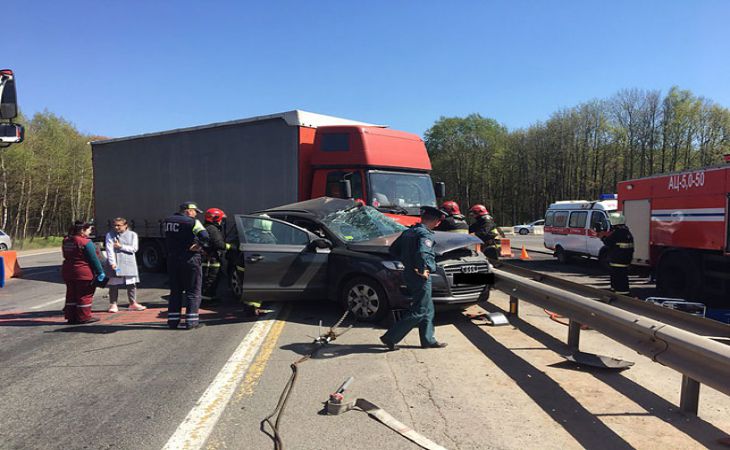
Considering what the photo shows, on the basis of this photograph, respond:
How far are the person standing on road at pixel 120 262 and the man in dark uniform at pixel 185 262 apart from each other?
69.7 inches

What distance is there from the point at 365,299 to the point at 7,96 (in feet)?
22.5

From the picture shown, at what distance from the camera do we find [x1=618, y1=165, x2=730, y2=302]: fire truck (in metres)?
8.75

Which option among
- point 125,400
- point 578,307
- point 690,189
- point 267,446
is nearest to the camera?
point 267,446

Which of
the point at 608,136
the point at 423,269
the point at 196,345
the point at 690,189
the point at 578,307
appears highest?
the point at 608,136

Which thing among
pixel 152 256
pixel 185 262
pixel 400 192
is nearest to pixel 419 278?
pixel 185 262

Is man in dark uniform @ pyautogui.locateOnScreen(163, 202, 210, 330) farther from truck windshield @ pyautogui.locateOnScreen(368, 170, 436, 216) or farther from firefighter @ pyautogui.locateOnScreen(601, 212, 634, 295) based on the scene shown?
firefighter @ pyautogui.locateOnScreen(601, 212, 634, 295)

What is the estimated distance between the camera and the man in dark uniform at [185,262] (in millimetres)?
6480

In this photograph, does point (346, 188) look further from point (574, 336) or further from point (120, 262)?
point (574, 336)

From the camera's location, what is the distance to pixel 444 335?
6.05m

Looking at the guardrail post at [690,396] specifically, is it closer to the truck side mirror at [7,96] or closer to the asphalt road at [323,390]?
the asphalt road at [323,390]

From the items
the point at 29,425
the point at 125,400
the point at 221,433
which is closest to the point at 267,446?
the point at 221,433

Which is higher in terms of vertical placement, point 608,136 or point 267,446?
point 608,136

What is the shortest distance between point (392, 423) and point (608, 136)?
180ft

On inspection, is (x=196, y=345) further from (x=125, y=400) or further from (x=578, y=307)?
(x=578, y=307)
